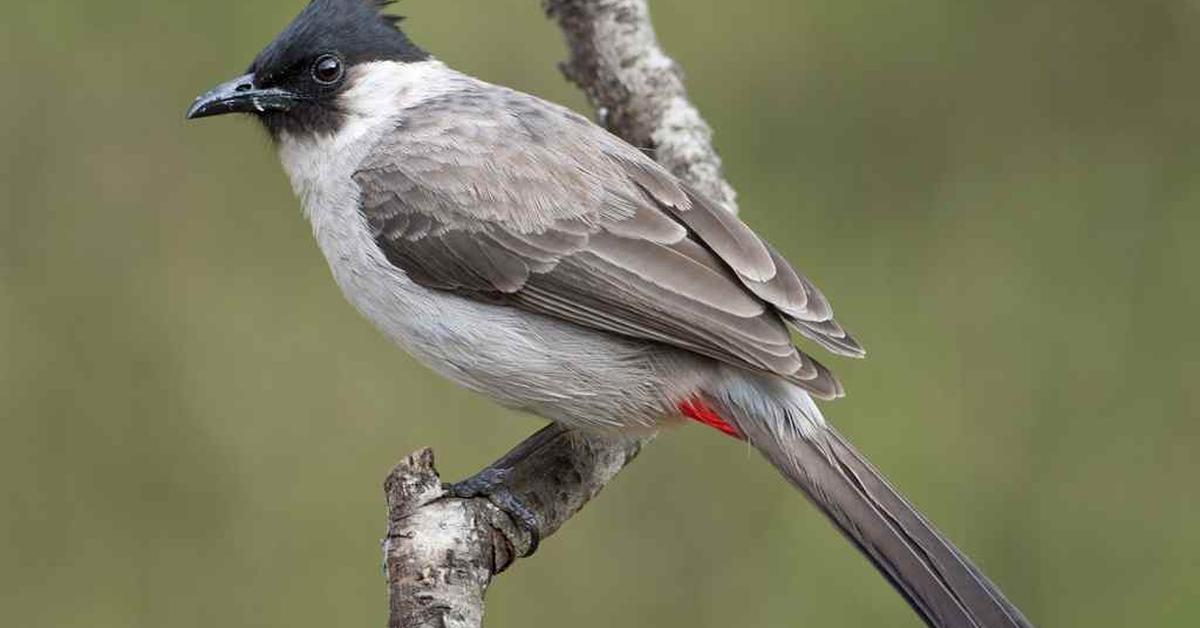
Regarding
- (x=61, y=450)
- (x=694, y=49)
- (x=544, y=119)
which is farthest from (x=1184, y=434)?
(x=61, y=450)

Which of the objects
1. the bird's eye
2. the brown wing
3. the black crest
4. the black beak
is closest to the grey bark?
the brown wing

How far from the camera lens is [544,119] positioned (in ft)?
15.5

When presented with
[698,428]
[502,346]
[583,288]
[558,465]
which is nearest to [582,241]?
[583,288]

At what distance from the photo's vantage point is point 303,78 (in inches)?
191

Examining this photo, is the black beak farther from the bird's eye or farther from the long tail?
the long tail

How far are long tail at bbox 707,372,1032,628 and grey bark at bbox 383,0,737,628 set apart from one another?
0.47 metres

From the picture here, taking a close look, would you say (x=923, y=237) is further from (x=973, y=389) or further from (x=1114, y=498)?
(x=1114, y=498)

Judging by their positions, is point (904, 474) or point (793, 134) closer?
point (904, 474)

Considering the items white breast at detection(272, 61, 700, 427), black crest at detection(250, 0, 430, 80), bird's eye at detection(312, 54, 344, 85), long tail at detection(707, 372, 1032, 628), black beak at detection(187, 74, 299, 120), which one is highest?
black crest at detection(250, 0, 430, 80)

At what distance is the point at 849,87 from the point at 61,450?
2.66m

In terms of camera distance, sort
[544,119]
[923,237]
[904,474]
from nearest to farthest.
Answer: [544,119]
[904,474]
[923,237]

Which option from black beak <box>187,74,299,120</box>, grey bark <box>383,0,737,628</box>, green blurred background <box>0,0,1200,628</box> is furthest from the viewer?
green blurred background <box>0,0,1200,628</box>

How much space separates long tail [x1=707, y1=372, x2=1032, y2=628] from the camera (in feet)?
12.9

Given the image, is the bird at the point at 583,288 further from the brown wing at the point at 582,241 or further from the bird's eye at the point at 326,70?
the bird's eye at the point at 326,70
